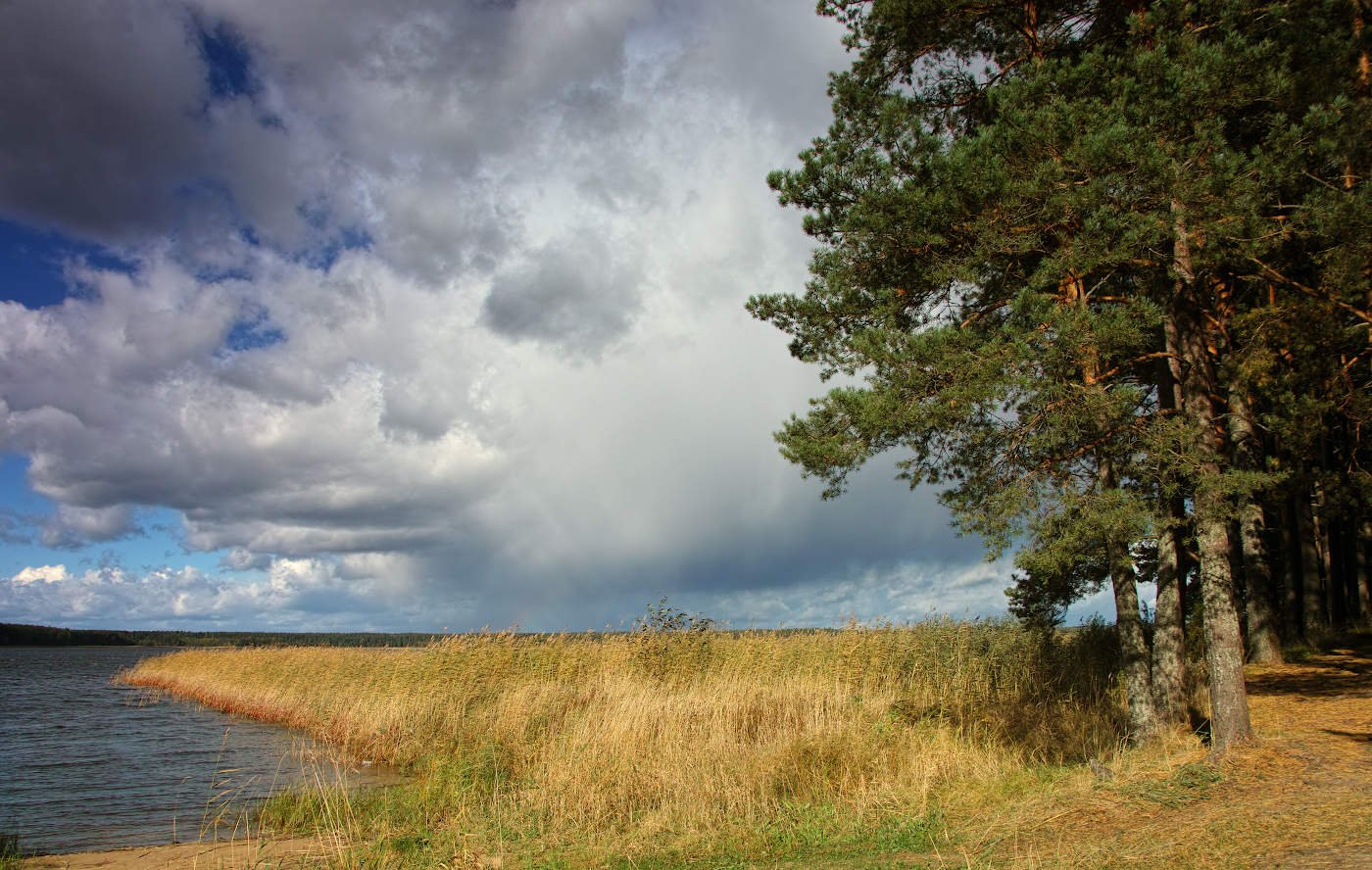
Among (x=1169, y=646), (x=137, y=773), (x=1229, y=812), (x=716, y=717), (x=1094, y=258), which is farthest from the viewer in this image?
(x=137, y=773)

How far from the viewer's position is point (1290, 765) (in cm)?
864

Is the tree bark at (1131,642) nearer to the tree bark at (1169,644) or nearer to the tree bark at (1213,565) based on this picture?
the tree bark at (1169,644)

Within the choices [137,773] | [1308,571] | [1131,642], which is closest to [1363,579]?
[1308,571]

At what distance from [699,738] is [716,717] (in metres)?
0.89

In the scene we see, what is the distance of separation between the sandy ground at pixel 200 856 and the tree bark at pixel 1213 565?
10.5 metres

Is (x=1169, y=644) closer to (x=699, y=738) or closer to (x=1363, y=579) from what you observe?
(x=699, y=738)

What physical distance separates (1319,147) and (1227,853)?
8100 mm

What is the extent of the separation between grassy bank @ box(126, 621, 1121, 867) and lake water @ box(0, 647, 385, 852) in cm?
162

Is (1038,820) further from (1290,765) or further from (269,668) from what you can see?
(269,668)

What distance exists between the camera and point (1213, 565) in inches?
387

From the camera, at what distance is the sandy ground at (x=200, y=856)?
9344 millimetres

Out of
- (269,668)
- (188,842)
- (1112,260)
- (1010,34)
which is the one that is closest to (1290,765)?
(1112,260)

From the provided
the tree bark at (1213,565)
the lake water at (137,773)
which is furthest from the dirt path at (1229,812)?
the lake water at (137,773)

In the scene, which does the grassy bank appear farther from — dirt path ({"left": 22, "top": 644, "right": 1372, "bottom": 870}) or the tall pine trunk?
the tall pine trunk
